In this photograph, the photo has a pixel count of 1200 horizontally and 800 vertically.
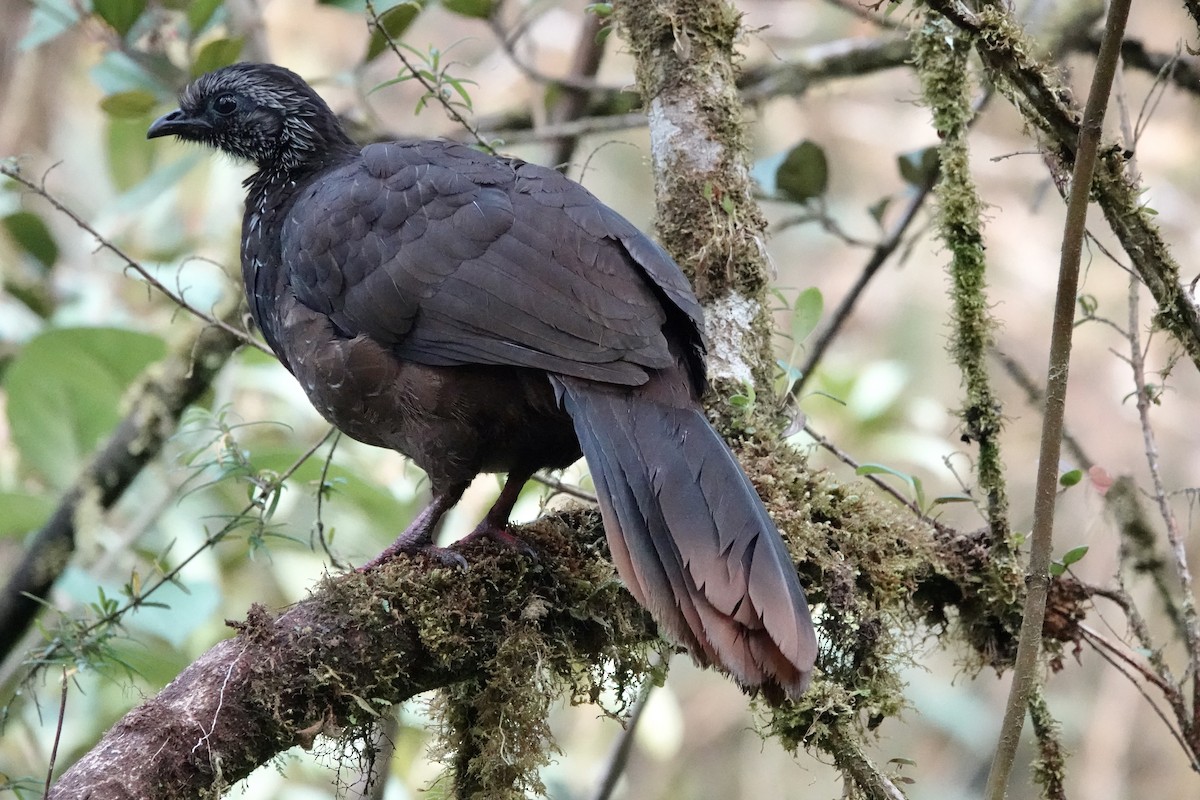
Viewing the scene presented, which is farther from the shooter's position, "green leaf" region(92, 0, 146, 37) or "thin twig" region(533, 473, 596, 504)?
"green leaf" region(92, 0, 146, 37)

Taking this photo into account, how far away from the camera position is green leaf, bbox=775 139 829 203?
402cm

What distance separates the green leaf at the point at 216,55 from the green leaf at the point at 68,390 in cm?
106

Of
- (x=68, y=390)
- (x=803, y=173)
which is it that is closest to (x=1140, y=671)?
(x=803, y=173)

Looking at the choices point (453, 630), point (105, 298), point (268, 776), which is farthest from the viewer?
point (105, 298)

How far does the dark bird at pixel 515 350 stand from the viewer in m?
2.40

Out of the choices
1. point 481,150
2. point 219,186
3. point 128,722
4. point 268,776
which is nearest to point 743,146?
point 481,150

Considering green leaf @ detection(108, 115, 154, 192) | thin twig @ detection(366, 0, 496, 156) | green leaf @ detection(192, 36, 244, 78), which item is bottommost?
thin twig @ detection(366, 0, 496, 156)

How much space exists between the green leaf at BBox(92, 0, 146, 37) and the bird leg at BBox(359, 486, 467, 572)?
2.32m

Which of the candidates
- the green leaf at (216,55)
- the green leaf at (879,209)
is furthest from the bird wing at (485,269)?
the green leaf at (879,209)

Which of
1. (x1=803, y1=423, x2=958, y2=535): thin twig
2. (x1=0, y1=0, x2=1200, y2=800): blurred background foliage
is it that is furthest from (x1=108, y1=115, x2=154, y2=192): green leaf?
(x1=803, y1=423, x2=958, y2=535): thin twig

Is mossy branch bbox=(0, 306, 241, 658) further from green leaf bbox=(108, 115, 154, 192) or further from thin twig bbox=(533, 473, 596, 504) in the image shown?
thin twig bbox=(533, 473, 596, 504)

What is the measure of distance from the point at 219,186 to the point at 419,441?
3768 millimetres

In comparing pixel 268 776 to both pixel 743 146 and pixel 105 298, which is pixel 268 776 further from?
pixel 743 146

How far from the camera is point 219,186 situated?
6164mm
